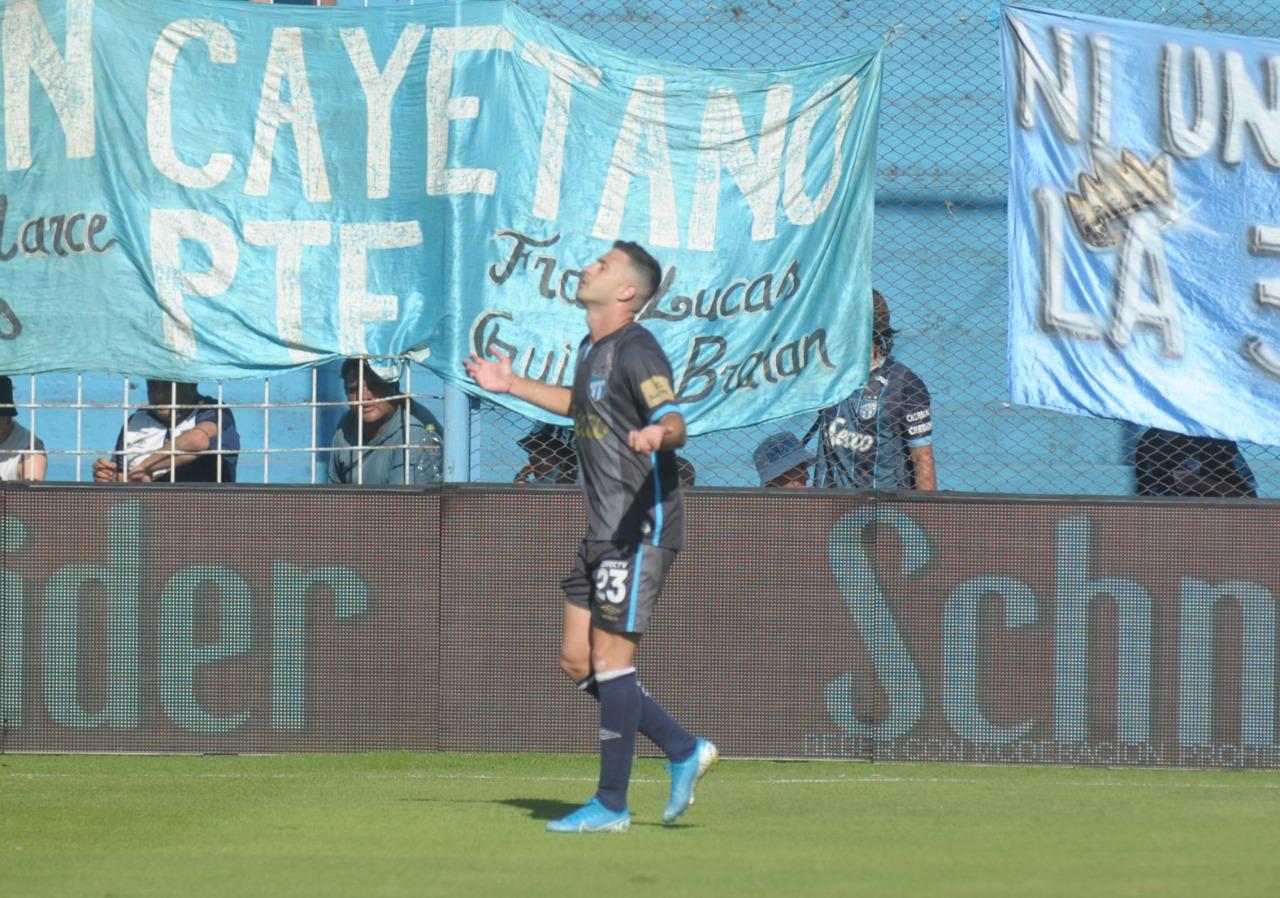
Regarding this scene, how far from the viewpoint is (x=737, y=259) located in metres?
9.27

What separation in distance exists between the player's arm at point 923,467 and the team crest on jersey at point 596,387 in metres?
3.15

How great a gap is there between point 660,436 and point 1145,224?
13.7ft

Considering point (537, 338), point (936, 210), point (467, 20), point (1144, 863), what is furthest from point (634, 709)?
point (936, 210)

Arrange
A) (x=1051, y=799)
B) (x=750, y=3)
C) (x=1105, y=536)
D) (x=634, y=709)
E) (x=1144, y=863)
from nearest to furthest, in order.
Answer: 1. (x=1144, y=863)
2. (x=634, y=709)
3. (x=1051, y=799)
4. (x=1105, y=536)
5. (x=750, y=3)

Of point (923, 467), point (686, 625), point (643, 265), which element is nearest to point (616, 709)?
point (643, 265)

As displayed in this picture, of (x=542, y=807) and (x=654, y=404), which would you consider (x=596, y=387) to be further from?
(x=542, y=807)

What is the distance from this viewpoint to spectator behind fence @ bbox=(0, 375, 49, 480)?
31.7 ft

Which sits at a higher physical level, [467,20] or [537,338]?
[467,20]

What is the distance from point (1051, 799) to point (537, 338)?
327cm

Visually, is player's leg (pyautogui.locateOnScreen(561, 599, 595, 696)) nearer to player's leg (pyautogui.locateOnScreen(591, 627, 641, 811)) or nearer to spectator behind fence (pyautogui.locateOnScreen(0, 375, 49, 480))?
player's leg (pyautogui.locateOnScreen(591, 627, 641, 811))

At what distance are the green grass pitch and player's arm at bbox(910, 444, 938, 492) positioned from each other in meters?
1.36

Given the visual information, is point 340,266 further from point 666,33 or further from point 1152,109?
point 1152,109

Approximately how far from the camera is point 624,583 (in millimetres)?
6492

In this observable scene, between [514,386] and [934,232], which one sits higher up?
[934,232]
